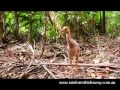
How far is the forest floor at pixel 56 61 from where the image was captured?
9.95ft

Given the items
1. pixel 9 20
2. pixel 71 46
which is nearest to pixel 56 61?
pixel 71 46

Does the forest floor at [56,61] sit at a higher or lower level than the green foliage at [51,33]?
lower

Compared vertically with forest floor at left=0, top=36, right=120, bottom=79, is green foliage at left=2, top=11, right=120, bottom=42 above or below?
above

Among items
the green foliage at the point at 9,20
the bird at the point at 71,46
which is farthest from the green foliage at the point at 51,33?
the green foliage at the point at 9,20

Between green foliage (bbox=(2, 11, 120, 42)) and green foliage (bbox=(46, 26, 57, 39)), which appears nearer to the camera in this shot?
green foliage (bbox=(2, 11, 120, 42))

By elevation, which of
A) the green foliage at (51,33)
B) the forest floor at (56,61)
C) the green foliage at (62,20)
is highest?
the green foliage at (62,20)

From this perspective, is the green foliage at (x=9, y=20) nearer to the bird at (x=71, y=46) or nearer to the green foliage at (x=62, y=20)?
the green foliage at (x=62, y=20)

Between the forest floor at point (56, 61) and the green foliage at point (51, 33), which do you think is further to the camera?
the green foliage at point (51, 33)

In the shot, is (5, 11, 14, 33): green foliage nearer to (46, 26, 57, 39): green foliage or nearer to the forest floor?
the forest floor

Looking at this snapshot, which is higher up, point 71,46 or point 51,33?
point 51,33

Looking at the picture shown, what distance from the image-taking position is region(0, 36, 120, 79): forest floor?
3.03 metres

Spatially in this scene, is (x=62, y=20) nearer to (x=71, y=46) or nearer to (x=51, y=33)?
(x=51, y=33)

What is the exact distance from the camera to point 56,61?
316cm

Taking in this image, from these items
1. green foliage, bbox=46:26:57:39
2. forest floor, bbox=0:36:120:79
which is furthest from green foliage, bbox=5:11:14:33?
green foliage, bbox=46:26:57:39
